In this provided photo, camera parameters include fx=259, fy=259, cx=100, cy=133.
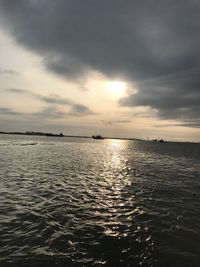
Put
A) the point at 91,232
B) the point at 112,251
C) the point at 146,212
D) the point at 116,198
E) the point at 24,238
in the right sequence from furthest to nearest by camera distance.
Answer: the point at 116,198
the point at 146,212
the point at 91,232
the point at 24,238
the point at 112,251

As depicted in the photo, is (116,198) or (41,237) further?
(116,198)

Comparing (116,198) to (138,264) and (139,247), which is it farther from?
(138,264)

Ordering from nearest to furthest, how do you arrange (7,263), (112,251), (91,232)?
(7,263), (112,251), (91,232)

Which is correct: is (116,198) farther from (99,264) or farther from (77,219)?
(99,264)

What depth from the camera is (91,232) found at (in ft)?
46.9

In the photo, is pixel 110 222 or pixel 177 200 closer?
pixel 110 222

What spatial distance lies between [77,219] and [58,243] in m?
3.96

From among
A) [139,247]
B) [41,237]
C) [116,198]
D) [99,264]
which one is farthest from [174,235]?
[116,198]

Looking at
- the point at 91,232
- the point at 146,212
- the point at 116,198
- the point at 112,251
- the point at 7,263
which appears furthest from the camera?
the point at 116,198

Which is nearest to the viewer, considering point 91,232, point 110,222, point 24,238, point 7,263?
point 7,263

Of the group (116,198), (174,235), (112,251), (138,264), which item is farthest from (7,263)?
(116,198)

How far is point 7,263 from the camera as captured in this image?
10.4 meters

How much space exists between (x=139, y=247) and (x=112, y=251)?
5.02ft

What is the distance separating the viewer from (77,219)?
16.5m
